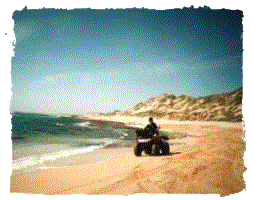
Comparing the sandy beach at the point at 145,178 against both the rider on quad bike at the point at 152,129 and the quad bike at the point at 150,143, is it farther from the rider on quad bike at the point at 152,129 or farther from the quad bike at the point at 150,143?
the rider on quad bike at the point at 152,129

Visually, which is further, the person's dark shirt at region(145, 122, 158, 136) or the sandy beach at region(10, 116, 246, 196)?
the person's dark shirt at region(145, 122, 158, 136)

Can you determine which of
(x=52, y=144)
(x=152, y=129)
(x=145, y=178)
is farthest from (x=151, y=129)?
(x=52, y=144)

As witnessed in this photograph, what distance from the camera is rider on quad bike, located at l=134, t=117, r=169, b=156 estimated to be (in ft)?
21.0

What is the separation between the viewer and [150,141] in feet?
21.0

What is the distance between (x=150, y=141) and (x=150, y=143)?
167mm

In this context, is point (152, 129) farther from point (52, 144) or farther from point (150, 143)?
point (52, 144)

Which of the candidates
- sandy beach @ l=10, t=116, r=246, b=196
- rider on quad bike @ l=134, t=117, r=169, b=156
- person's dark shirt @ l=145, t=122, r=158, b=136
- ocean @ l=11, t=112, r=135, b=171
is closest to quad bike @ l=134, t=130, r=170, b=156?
rider on quad bike @ l=134, t=117, r=169, b=156

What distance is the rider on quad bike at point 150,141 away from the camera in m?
6.41

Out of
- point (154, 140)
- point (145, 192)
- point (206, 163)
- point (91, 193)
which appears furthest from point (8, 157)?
point (206, 163)

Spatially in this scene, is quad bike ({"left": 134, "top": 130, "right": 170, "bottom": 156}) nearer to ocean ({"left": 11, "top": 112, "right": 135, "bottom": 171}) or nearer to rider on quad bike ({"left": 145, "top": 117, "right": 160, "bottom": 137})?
rider on quad bike ({"left": 145, "top": 117, "right": 160, "bottom": 137})

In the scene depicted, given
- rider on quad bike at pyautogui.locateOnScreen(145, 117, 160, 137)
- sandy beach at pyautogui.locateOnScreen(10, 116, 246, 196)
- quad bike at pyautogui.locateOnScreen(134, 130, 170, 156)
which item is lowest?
sandy beach at pyautogui.locateOnScreen(10, 116, 246, 196)
